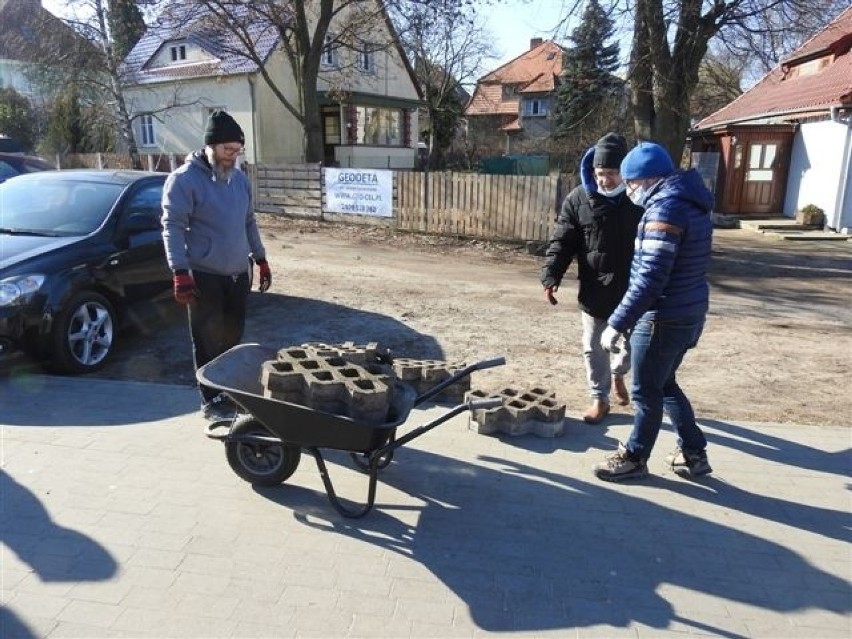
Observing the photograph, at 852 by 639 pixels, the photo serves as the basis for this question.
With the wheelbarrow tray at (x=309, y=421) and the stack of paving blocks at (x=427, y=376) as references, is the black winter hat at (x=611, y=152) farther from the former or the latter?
the wheelbarrow tray at (x=309, y=421)

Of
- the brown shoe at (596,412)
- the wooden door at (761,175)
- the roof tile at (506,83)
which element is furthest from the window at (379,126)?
the brown shoe at (596,412)

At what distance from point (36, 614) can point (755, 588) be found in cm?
311

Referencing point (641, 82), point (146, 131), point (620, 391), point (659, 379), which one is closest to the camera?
point (659, 379)

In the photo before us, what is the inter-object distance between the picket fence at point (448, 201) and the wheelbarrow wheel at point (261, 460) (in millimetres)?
10242

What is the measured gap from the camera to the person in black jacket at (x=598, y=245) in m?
4.22

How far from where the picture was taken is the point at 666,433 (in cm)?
457

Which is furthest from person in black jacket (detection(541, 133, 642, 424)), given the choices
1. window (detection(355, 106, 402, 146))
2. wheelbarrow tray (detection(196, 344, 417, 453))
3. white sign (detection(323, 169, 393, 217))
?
window (detection(355, 106, 402, 146))

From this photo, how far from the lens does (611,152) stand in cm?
407

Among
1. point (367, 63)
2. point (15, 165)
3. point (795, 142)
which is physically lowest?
point (15, 165)

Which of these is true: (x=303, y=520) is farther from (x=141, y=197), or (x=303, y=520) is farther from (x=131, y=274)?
(x=141, y=197)

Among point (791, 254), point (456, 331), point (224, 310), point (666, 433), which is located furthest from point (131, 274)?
point (791, 254)

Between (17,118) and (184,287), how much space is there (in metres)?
40.2

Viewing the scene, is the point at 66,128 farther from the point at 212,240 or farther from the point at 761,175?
the point at 212,240

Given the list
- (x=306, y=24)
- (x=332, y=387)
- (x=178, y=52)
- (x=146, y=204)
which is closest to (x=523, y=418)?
(x=332, y=387)
